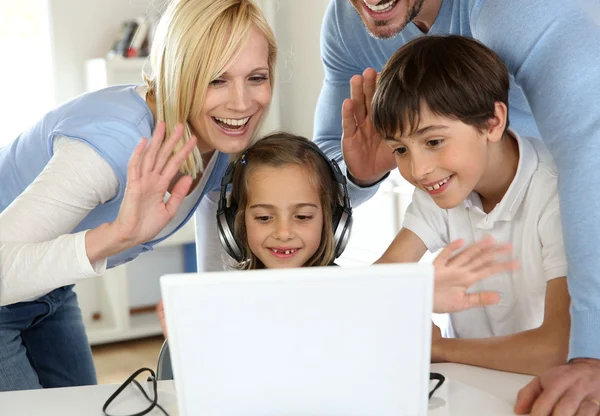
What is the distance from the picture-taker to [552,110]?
1198 mm

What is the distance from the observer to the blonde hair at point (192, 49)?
4.71 ft

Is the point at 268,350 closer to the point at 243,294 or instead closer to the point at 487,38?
the point at 243,294

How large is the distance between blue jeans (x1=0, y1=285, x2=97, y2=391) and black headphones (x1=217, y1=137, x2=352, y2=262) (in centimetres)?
41

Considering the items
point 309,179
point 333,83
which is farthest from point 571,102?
point 333,83

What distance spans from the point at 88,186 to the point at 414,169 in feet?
1.90

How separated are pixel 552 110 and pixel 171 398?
2.42 ft

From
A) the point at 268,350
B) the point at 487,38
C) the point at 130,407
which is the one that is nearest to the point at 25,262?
the point at 130,407

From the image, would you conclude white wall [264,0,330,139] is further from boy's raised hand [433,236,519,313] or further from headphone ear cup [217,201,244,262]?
boy's raised hand [433,236,519,313]

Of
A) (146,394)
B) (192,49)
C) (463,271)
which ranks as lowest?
(146,394)

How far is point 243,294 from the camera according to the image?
759mm

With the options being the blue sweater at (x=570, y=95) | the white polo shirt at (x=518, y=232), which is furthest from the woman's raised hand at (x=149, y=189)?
the blue sweater at (x=570, y=95)

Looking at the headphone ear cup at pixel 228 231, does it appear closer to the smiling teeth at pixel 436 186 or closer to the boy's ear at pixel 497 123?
the smiling teeth at pixel 436 186

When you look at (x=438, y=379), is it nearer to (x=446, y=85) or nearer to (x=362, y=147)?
(x=446, y=85)

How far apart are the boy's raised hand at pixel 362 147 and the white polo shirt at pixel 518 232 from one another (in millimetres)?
270
